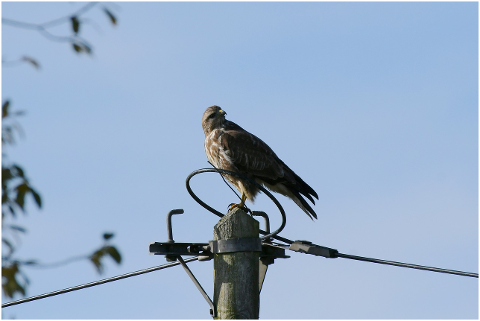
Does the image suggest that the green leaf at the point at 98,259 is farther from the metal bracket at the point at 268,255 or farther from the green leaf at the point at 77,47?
the metal bracket at the point at 268,255

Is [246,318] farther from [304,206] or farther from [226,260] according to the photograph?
[304,206]

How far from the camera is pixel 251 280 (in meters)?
5.08

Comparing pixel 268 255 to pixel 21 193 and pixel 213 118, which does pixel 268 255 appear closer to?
pixel 21 193

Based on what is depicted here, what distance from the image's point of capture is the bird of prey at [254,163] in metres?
8.48

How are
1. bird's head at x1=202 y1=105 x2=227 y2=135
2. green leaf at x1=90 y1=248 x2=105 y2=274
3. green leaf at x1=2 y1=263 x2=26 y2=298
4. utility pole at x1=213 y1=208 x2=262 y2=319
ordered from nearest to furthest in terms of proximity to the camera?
green leaf at x1=2 y1=263 x2=26 y2=298, green leaf at x1=90 y1=248 x2=105 y2=274, utility pole at x1=213 y1=208 x2=262 y2=319, bird's head at x1=202 y1=105 x2=227 y2=135

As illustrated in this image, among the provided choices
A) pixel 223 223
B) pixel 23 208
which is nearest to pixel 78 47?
pixel 23 208

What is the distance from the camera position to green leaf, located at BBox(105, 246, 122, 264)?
3656 millimetres

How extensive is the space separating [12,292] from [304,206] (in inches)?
221

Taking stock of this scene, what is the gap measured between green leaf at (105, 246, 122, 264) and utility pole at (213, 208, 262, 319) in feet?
4.94

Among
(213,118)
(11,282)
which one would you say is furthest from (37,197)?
(213,118)

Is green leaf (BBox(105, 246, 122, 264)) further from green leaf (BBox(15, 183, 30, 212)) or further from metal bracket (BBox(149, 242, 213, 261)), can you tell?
metal bracket (BBox(149, 242, 213, 261))

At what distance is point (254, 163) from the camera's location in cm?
866

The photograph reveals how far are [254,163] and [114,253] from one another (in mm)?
5052

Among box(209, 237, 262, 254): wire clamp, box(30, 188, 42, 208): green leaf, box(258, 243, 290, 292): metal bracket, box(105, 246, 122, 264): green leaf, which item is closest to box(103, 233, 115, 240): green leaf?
box(105, 246, 122, 264): green leaf
